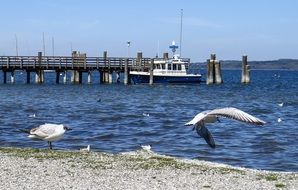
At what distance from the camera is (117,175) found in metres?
12.1

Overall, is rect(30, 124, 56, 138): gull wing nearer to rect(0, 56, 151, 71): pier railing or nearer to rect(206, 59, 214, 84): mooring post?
rect(0, 56, 151, 71): pier railing

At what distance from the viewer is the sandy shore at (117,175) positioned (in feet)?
36.1

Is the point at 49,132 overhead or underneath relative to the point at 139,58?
overhead

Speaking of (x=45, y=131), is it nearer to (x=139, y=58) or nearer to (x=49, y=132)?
(x=49, y=132)

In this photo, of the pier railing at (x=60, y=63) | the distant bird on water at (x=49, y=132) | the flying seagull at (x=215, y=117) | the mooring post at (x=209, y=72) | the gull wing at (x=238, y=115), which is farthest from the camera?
the mooring post at (x=209, y=72)

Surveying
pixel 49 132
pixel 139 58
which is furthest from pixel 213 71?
pixel 49 132

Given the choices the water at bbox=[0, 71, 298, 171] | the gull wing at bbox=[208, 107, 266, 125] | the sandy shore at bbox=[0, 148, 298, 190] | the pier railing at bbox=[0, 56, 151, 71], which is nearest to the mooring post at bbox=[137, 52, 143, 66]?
the pier railing at bbox=[0, 56, 151, 71]

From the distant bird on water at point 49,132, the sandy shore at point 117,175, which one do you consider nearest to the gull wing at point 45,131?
the distant bird on water at point 49,132

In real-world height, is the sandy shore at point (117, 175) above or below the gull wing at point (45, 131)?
below

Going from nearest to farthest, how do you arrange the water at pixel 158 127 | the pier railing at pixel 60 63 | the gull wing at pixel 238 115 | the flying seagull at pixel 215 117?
the gull wing at pixel 238 115, the flying seagull at pixel 215 117, the water at pixel 158 127, the pier railing at pixel 60 63

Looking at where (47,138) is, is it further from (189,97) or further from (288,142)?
(189,97)

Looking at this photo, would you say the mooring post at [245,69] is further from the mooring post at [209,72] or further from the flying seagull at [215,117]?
the flying seagull at [215,117]

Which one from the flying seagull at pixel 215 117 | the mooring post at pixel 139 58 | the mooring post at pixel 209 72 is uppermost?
the flying seagull at pixel 215 117

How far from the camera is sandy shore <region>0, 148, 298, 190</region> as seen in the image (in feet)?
36.1
